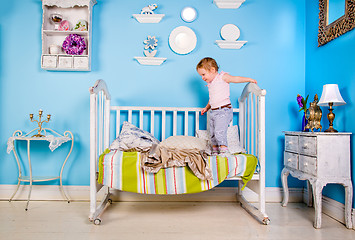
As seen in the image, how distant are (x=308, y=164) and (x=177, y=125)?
1150mm

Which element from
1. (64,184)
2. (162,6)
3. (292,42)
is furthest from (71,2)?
(292,42)

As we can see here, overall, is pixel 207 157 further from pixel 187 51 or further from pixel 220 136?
pixel 187 51

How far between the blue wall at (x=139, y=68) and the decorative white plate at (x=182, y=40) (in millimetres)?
47

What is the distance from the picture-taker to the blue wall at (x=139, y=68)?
2.64 m

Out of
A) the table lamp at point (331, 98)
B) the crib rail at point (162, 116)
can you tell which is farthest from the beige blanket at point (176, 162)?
the table lamp at point (331, 98)

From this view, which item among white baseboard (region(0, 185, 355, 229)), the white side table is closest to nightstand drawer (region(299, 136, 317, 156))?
white baseboard (region(0, 185, 355, 229))

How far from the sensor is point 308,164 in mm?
2076

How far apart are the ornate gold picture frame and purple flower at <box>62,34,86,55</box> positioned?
81.0 inches

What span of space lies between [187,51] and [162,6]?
48 centimetres

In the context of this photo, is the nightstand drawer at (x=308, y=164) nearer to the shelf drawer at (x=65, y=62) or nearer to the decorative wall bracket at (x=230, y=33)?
the decorative wall bracket at (x=230, y=33)

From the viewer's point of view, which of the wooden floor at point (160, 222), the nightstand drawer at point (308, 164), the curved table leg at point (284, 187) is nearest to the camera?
the wooden floor at point (160, 222)

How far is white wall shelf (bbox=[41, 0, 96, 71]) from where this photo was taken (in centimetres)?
255

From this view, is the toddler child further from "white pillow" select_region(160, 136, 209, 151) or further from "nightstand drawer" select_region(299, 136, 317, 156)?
"nightstand drawer" select_region(299, 136, 317, 156)

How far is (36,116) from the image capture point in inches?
104
